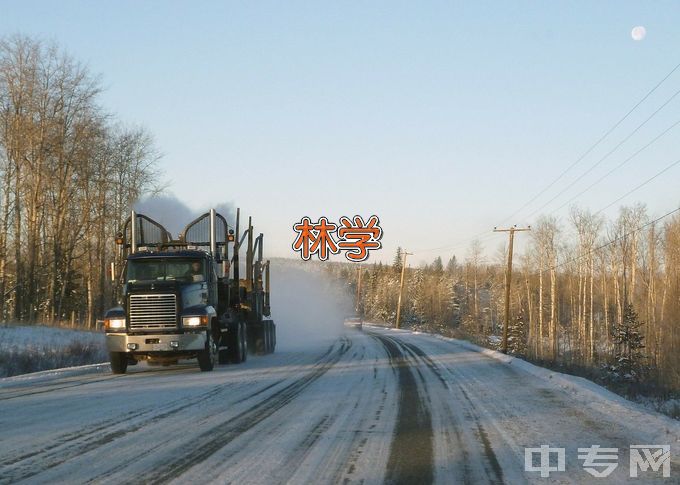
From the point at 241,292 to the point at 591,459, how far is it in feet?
53.1

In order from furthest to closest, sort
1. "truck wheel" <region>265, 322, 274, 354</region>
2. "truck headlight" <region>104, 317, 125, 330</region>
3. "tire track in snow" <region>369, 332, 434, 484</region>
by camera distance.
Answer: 1. "truck wheel" <region>265, 322, 274, 354</region>
2. "truck headlight" <region>104, 317, 125, 330</region>
3. "tire track in snow" <region>369, 332, 434, 484</region>

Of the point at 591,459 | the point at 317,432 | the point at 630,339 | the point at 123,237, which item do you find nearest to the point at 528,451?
the point at 591,459

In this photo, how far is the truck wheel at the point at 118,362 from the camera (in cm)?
1645

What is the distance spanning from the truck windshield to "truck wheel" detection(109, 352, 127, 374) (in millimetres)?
1954

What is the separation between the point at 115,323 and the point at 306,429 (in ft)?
30.0

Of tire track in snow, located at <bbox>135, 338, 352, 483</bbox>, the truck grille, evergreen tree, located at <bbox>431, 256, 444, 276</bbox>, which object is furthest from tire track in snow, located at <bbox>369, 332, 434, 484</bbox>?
evergreen tree, located at <bbox>431, 256, 444, 276</bbox>

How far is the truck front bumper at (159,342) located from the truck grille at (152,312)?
0.83ft

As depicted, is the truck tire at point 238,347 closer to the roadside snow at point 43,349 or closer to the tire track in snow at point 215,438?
the roadside snow at point 43,349

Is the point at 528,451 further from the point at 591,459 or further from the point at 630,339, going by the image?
the point at 630,339

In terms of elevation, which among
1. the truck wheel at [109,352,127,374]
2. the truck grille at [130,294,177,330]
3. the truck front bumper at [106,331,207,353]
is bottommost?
the truck wheel at [109,352,127,374]

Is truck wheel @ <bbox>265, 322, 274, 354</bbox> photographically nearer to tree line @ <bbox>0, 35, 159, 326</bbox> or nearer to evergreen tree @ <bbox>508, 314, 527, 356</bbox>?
tree line @ <bbox>0, 35, 159, 326</bbox>

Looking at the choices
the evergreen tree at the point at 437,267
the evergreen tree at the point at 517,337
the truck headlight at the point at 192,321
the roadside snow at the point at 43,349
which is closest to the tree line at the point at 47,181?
the roadside snow at the point at 43,349

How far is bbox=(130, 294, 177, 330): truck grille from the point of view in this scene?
15742 mm

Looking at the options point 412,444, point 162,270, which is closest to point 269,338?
point 162,270
